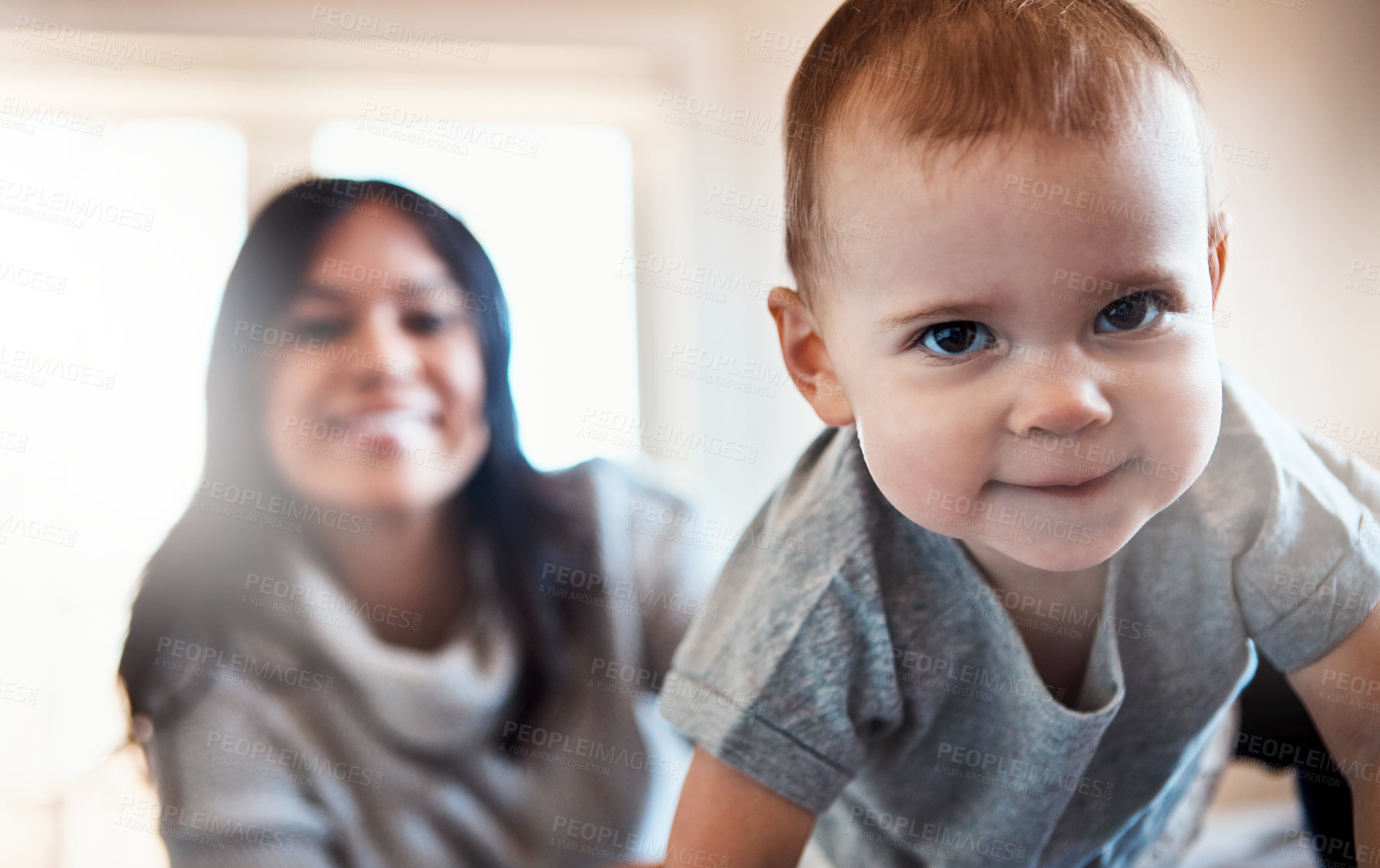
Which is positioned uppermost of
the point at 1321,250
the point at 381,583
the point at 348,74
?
the point at 348,74

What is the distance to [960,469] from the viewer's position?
0.49m

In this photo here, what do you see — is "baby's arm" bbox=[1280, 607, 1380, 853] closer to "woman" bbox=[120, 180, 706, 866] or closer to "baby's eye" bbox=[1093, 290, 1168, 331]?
"baby's eye" bbox=[1093, 290, 1168, 331]

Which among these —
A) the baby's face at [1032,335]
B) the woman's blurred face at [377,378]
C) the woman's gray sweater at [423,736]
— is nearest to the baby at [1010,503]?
the baby's face at [1032,335]

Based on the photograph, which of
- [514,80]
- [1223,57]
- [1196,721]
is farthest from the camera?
[514,80]

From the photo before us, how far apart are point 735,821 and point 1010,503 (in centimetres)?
→ 26

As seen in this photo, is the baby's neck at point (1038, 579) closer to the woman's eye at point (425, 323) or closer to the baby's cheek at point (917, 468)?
the baby's cheek at point (917, 468)

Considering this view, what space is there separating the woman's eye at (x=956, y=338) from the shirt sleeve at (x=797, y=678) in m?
0.17

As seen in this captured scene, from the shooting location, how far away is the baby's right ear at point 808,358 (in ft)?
1.85

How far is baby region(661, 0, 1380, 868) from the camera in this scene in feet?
1.46

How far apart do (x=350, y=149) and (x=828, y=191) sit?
1.96 feet

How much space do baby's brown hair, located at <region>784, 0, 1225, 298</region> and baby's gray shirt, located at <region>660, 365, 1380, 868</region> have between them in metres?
0.20

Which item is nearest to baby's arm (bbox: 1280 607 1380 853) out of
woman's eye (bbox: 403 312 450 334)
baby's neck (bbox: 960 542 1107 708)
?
baby's neck (bbox: 960 542 1107 708)

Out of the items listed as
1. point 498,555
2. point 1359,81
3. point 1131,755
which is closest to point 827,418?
point 1131,755

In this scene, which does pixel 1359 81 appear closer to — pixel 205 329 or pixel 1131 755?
pixel 1131 755
